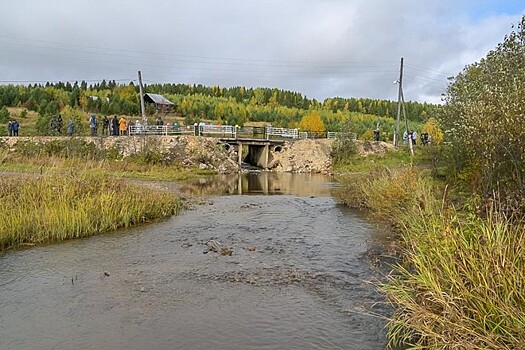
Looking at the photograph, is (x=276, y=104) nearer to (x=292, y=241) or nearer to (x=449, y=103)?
(x=449, y=103)

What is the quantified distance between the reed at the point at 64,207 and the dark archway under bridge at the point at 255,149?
28603mm

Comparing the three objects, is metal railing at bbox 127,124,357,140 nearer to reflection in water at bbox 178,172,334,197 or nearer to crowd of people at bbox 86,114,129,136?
crowd of people at bbox 86,114,129,136

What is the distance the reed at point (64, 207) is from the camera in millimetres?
12448

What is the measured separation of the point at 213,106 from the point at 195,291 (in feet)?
265

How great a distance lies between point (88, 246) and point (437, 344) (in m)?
9.61

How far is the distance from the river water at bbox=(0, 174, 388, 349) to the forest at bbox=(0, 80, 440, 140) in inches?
605

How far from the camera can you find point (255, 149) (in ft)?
170

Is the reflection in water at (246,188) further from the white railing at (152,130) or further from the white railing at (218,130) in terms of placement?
the white railing at (218,130)

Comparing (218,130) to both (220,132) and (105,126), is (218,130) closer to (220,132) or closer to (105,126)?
(220,132)

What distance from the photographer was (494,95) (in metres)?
10.4

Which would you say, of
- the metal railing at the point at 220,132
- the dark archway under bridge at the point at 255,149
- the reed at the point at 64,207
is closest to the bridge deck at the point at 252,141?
the dark archway under bridge at the point at 255,149

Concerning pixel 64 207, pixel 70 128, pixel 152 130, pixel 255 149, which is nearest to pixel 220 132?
pixel 152 130

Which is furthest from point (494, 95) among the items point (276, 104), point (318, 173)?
point (276, 104)

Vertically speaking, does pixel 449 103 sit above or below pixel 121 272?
above
